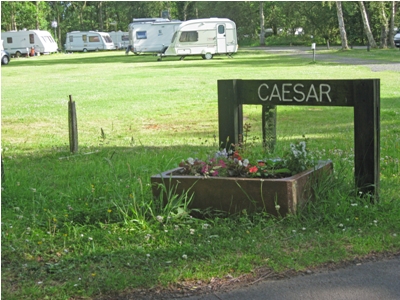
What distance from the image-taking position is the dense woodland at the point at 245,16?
63719 mm

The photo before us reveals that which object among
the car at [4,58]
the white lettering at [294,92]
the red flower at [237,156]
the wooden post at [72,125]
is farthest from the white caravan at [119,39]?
the red flower at [237,156]

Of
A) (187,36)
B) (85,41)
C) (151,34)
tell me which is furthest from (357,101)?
(85,41)

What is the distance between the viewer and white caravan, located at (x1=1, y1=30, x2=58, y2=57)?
211 feet

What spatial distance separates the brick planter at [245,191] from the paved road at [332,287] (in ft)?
3.15

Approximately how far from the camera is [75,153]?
30.1ft

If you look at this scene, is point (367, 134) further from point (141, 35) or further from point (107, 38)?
point (107, 38)

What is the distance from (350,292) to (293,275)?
0.42 metres

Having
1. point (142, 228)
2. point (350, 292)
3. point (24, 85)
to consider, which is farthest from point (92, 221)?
point (24, 85)

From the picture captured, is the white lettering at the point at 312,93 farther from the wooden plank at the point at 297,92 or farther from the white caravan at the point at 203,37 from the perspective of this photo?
the white caravan at the point at 203,37

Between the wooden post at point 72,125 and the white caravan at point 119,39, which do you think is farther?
the white caravan at point 119,39

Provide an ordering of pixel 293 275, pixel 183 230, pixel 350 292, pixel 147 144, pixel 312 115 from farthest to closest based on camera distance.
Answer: pixel 312 115 → pixel 147 144 → pixel 183 230 → pixel 293 275 → pixel 350 292

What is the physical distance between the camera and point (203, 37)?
4459 cm

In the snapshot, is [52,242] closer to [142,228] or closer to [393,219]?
[142,228]

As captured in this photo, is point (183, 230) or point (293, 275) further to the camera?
point (183, 230)
